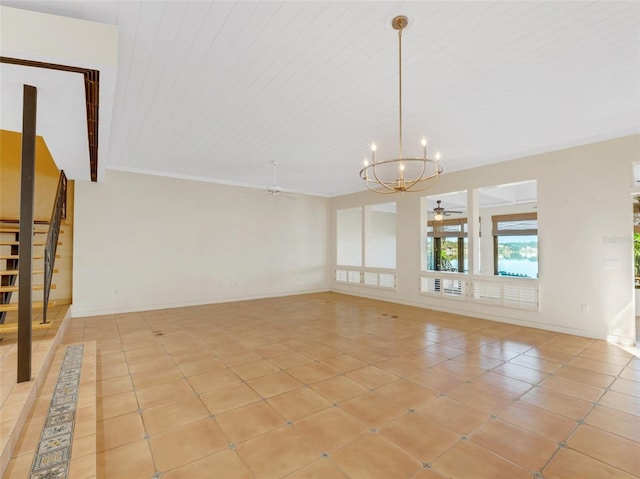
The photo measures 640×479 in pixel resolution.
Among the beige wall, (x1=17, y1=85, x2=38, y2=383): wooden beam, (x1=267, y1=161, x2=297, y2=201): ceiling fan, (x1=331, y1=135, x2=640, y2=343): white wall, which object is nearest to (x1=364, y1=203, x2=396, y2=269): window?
(x1=267, y1=161, x2=297, y2=201): ceiling fan

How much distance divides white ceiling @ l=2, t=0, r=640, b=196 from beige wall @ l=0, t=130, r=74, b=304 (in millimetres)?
1736

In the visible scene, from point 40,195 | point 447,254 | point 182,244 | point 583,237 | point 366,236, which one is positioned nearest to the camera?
point 583,237

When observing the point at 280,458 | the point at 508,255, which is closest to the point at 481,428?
the point at 280,458

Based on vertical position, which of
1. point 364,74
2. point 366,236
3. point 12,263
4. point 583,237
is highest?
point 364,74

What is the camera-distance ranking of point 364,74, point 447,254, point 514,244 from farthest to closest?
point 447,254
point 514,244
point 364,74

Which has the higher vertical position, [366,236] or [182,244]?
[366,236]

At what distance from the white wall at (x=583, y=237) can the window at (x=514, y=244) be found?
3.73 meters

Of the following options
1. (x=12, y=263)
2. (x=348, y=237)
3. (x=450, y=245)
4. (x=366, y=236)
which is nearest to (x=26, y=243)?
(x=12, y=263)

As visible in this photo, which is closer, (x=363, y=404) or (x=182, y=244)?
(x=363, y=404)

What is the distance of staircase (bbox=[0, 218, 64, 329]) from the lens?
12.1 ft

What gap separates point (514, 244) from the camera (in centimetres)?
909

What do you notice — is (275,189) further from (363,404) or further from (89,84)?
(363,404)

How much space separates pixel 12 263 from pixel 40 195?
1697 mm

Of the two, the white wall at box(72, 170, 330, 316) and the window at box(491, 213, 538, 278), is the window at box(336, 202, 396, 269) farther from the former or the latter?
the window at box(491, 213, 538, 278)
